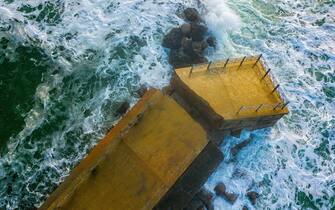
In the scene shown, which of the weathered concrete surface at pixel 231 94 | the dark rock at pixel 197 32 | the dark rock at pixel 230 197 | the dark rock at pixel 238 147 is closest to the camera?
the weathered concrete surface at pixel 231 94

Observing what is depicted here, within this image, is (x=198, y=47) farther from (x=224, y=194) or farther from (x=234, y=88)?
(x=224, y=194)

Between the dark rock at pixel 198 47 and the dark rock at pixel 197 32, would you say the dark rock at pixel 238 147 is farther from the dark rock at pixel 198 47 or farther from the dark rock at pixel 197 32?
the dark rock at pixel 197 32

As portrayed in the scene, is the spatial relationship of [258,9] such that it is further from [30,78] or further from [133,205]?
[133,205]

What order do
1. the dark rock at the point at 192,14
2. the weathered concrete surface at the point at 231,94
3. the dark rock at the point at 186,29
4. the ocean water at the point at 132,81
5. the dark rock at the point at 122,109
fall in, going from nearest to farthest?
the weathered concrete surface at the point at 231,94 < the ocean water at the point at 132,81 < the dark rock at the point at 122,109 < the dark rock at the point at 186,29 < the dark rock at the point at 192,14

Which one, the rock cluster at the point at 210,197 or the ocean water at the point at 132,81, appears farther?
the ocean water at the point at 132,81

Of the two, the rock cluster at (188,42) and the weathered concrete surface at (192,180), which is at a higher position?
the rock cluster at (188,42)

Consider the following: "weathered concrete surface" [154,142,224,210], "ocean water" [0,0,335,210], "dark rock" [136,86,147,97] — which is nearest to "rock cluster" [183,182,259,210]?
"ocean water" [0,0,335,210]

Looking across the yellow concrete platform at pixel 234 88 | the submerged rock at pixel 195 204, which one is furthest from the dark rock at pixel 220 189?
the yellow concrete platform at pixel 234 88

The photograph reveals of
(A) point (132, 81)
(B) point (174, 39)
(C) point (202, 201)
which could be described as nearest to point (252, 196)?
(C) point (202, 201)

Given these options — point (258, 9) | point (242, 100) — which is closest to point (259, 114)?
point (242, 100)
